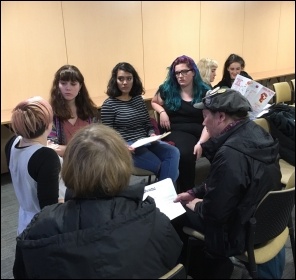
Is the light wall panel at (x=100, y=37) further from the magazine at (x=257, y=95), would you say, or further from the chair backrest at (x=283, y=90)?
the magazine at (x=257, y=95)

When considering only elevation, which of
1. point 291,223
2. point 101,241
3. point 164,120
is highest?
point 101,241

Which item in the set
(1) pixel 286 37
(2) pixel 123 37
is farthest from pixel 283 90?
(2) pixel 123 37

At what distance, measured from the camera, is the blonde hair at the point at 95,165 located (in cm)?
78

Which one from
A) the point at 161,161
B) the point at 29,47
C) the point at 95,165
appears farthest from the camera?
the point at 29,47

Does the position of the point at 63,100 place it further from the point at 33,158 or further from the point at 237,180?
the point at 237,180

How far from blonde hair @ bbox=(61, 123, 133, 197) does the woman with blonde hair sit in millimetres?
321

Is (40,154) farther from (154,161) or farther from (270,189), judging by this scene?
(154,161)

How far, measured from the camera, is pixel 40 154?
1.11 meters

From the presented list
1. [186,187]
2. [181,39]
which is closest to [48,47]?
[181,39]

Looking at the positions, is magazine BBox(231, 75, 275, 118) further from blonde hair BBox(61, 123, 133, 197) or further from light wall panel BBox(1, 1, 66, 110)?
light wall panel BBox(1, 1, 66, 110)

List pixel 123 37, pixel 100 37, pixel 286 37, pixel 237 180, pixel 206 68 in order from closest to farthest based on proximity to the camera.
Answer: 1. pixel 237 180
2. pixel 206 68
3. pixel 100 37
4. pixel 123 37
5. pixel 286 37

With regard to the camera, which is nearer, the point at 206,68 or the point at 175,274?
the point at 175,274

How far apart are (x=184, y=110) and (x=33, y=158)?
133 centimetres

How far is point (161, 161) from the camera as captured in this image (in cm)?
203
